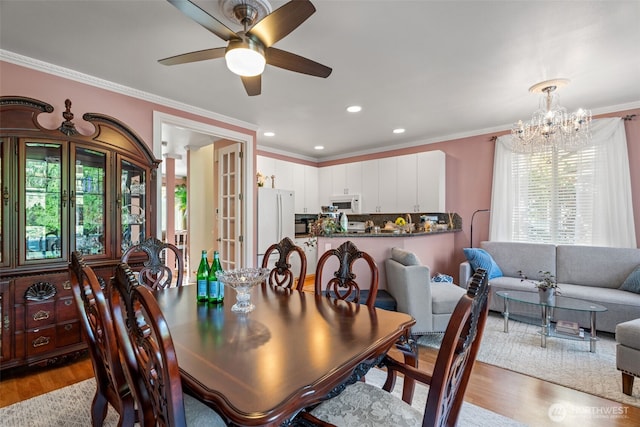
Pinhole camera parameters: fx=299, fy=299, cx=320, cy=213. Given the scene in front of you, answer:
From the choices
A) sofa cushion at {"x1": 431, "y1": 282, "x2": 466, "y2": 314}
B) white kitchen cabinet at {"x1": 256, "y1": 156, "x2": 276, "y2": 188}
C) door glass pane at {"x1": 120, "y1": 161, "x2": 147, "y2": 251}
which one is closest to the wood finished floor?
sofa cushion at {"x1": 431, "y1": 282, "x2": 466, "y2": 314}

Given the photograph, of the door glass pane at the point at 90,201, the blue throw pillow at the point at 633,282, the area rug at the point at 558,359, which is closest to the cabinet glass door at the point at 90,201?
the door glass pane at the point at 90,201

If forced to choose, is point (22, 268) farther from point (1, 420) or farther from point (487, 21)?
point (487, 21)

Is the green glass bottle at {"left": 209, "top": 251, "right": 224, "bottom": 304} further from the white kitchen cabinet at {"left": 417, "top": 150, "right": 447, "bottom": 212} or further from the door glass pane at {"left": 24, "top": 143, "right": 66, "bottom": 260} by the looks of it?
the white kitchen cabinet at {"left": 417, "top": 150, "right": 447, "bottom": 212}

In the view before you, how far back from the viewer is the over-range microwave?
571cm

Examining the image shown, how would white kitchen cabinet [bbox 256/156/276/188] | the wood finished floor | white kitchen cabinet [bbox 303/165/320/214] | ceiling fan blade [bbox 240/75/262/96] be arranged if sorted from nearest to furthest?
1. the wood finished floor
2. ceiling fan blade [bbox 240/75/262/96]
3. white kitchen cabinet [bbox 256/156/276/188]
4. white kitchen cabinet [bbox 303/165/320/214]

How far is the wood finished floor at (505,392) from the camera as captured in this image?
74.5 inches

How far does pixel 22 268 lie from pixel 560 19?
4219 mm

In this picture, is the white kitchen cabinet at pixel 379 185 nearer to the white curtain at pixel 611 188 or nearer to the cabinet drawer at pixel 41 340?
the white curtain at pixel 611 188

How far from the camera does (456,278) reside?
15.7ft

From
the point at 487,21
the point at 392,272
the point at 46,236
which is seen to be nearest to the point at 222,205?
the point at 46,236

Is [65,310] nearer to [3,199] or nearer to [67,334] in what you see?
[67,334]

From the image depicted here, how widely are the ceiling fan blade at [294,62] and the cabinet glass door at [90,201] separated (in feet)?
6.27

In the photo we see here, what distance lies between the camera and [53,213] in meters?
2.46

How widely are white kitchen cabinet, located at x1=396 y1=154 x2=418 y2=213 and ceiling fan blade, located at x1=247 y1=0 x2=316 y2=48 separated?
3.74 meters
